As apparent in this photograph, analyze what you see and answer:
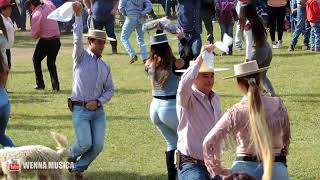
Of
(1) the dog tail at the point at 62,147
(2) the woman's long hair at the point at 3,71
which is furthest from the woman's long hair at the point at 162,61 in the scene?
(2) the woman's long hair at the point at 3,71

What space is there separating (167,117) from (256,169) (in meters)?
2.41

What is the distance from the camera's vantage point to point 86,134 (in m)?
7.73

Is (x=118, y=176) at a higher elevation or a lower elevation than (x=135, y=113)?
higher

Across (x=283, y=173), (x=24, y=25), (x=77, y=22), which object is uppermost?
A: (x=77, y=22)

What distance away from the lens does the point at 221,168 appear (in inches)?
214

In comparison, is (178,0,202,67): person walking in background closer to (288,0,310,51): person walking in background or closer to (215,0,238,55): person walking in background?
(215,0,238,55): person walking in background

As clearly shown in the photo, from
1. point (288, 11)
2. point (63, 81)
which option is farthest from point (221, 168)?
point (288, 11)

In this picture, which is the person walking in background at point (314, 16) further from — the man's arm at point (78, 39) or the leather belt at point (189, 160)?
the leather belt at point (189, 160)

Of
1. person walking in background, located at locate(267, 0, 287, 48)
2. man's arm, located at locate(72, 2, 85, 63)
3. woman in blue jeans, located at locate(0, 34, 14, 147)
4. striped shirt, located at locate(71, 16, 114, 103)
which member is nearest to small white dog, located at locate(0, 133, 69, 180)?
striped shirt, located at locate(71, 16, 114, 103)

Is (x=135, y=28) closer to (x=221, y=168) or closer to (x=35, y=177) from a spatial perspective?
(x=35, y=177)

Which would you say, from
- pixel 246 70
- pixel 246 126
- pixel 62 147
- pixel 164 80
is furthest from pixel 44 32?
pixel 246 126

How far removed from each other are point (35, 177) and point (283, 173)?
2.85 meters

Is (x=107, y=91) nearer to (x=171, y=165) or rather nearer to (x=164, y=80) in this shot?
(x=164, y=80)

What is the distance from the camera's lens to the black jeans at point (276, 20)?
1852 centimetres
